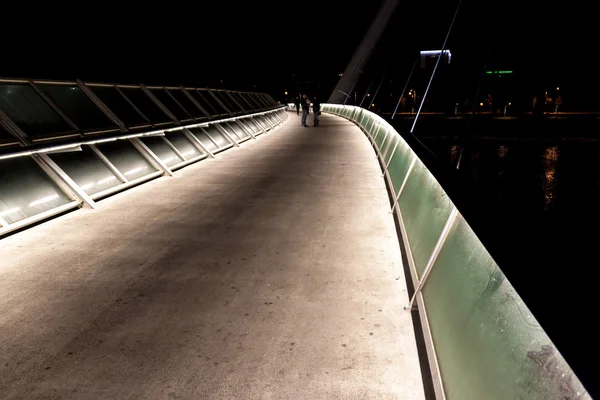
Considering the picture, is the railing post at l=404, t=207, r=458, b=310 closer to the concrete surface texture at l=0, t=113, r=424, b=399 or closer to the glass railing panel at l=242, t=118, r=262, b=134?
the concrete surface texture at l=0, t=113, r=424, b=399

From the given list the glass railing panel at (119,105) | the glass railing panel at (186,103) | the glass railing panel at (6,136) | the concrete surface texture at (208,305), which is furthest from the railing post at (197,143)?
the glass railing panel at (6,136)

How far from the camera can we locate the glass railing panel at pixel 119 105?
422 inches

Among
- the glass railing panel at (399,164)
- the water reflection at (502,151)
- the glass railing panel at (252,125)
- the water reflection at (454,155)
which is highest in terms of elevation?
the glass railing panel at (399,164)

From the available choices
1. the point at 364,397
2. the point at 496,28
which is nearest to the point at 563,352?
the point at 364,397

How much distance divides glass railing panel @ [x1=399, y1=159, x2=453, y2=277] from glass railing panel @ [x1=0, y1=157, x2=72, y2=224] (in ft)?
17.2

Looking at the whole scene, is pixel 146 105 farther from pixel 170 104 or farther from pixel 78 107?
pixel 78 107

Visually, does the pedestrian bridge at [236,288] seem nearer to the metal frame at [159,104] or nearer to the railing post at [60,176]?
the railing post at [60,176]

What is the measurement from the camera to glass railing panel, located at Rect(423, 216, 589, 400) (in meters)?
1.59

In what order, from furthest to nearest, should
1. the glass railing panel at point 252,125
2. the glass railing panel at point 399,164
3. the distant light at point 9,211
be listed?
the glass railing panel at point 252,125
the glass railing panel at point 399,164
the distant light at point 9,211

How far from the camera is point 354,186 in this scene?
29.7ft

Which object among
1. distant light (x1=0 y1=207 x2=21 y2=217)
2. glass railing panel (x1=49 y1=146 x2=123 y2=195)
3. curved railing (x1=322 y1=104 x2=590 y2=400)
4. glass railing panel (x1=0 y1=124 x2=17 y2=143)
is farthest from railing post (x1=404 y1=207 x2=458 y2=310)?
glass railing panel (x1=0 y1=124 x2=17 y2=143)

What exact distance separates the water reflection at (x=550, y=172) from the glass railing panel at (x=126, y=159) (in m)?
31.2

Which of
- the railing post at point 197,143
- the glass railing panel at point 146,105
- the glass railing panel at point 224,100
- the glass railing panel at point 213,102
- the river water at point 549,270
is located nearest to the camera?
the river water at point 549,270

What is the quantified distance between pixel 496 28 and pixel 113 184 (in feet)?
27.7
